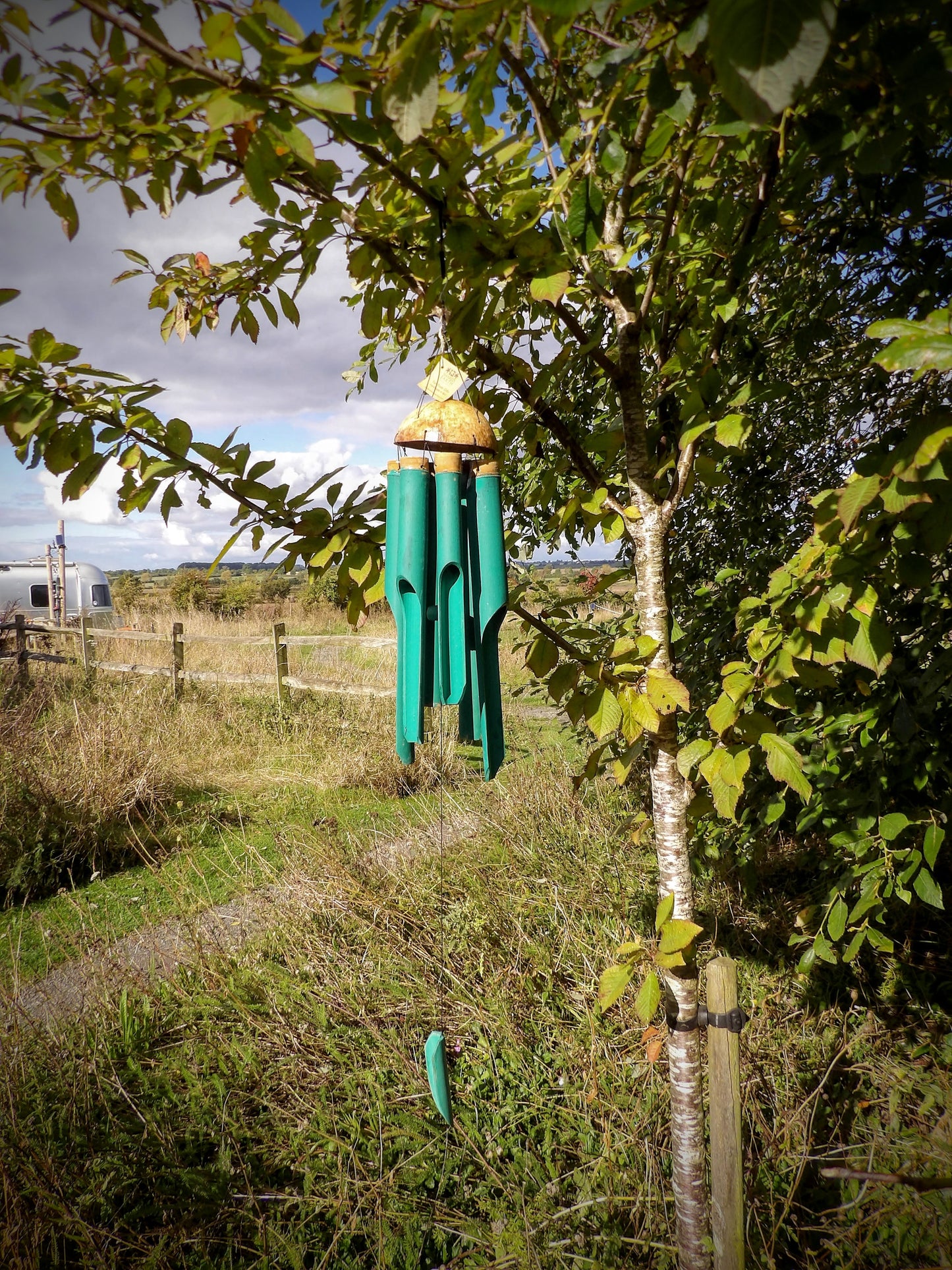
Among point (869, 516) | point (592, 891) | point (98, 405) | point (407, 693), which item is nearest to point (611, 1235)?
point (592, 891)

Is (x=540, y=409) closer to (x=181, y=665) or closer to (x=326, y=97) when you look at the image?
(x=326, y=97)

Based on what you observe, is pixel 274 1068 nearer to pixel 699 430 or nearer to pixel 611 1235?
pixel 611 1235

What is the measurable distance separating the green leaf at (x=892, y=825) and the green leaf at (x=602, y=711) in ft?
2.64

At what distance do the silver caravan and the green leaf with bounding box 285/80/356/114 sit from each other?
68.1 feet

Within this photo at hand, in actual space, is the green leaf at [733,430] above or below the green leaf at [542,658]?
above

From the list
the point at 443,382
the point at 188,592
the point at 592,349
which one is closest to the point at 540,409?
the point at 592,349

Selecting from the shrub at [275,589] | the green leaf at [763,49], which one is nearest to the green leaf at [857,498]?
the green leaf at [763,49]

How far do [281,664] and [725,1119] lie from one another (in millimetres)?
7576

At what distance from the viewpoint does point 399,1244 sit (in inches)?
83.4

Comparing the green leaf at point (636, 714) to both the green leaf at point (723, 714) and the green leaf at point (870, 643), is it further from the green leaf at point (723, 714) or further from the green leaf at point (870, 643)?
the green leaf at point (870, 643)

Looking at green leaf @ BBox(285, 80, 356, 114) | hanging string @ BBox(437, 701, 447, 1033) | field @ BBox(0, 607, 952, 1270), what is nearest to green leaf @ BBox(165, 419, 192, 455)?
green leaf @ BBox(285, 80, 356, 114)

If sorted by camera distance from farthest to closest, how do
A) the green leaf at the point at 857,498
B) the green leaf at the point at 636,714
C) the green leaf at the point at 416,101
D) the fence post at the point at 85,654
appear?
the fence post at the point at 85,654 < the green leaf at the point at 636,714 < the green leaf at the point at 857,498 < the green leaf at the point at 416,101

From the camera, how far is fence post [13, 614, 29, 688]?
8166 mm

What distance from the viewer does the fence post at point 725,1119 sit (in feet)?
5.41
